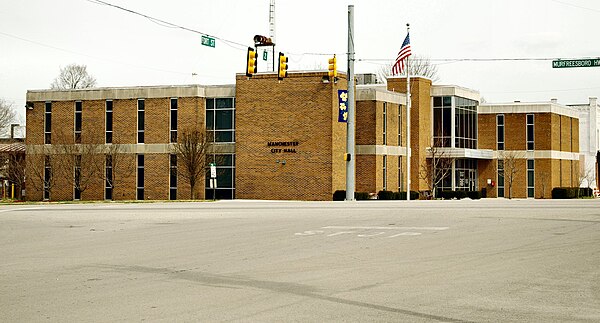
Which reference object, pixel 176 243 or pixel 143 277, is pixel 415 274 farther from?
pixel 176 243

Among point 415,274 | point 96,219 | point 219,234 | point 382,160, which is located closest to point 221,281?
point 415,274

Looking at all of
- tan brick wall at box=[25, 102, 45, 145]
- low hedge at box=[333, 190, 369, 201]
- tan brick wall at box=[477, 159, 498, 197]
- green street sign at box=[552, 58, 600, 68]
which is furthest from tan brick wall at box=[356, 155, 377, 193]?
green street sign at box=[552, 58, 600, 68]

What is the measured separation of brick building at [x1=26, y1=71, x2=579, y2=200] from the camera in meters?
55.8

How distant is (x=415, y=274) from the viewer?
44.2 feet

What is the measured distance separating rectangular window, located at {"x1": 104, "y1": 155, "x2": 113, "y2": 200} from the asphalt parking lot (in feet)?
115

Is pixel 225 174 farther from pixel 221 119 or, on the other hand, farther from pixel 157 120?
pixel 157 120

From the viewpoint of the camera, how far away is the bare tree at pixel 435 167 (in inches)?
2606

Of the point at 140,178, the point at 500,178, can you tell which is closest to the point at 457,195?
the point at 500,178

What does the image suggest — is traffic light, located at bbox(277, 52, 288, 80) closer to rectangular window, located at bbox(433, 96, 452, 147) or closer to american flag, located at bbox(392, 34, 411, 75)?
american flag, located at bbox(392, 34, 411, 75)

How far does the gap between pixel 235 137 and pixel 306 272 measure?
44.8m

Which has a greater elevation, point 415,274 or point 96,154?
point 96,154

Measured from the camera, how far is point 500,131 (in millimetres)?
75438

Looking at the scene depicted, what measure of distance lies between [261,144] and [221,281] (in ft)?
145

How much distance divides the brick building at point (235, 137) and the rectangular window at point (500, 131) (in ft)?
24.5
